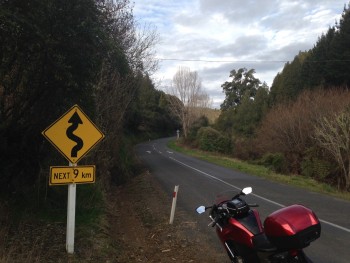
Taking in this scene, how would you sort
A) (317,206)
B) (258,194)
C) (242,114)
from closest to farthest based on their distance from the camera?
(317,206) < (258,194) < (242,114)

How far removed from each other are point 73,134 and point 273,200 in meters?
8.96

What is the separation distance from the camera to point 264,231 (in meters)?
4.82

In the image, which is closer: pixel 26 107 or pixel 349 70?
pixel 26 107

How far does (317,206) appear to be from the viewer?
13289mm

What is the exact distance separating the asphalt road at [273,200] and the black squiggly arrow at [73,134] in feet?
11.6

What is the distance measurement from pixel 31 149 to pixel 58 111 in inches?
47.9

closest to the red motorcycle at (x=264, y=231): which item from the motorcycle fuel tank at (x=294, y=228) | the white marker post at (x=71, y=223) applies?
the motorcycle fuel tank at (x=294, y=228)

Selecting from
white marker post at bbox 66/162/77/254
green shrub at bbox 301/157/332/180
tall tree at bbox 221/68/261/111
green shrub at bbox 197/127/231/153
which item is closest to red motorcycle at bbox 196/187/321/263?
white marker post at bbox 66/162/77/254

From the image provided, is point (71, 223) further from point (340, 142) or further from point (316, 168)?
point (316, 168)

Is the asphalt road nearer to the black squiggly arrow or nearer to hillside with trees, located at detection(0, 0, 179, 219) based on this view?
the black squiggly arrow

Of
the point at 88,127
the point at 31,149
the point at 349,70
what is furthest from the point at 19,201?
the point at 349,70

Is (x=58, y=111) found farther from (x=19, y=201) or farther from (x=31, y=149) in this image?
(x=19, y=201)

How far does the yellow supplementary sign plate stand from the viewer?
23.6 feet

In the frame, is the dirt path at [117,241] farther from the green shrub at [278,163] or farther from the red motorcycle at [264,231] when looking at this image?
the green shrub at [278,163]
